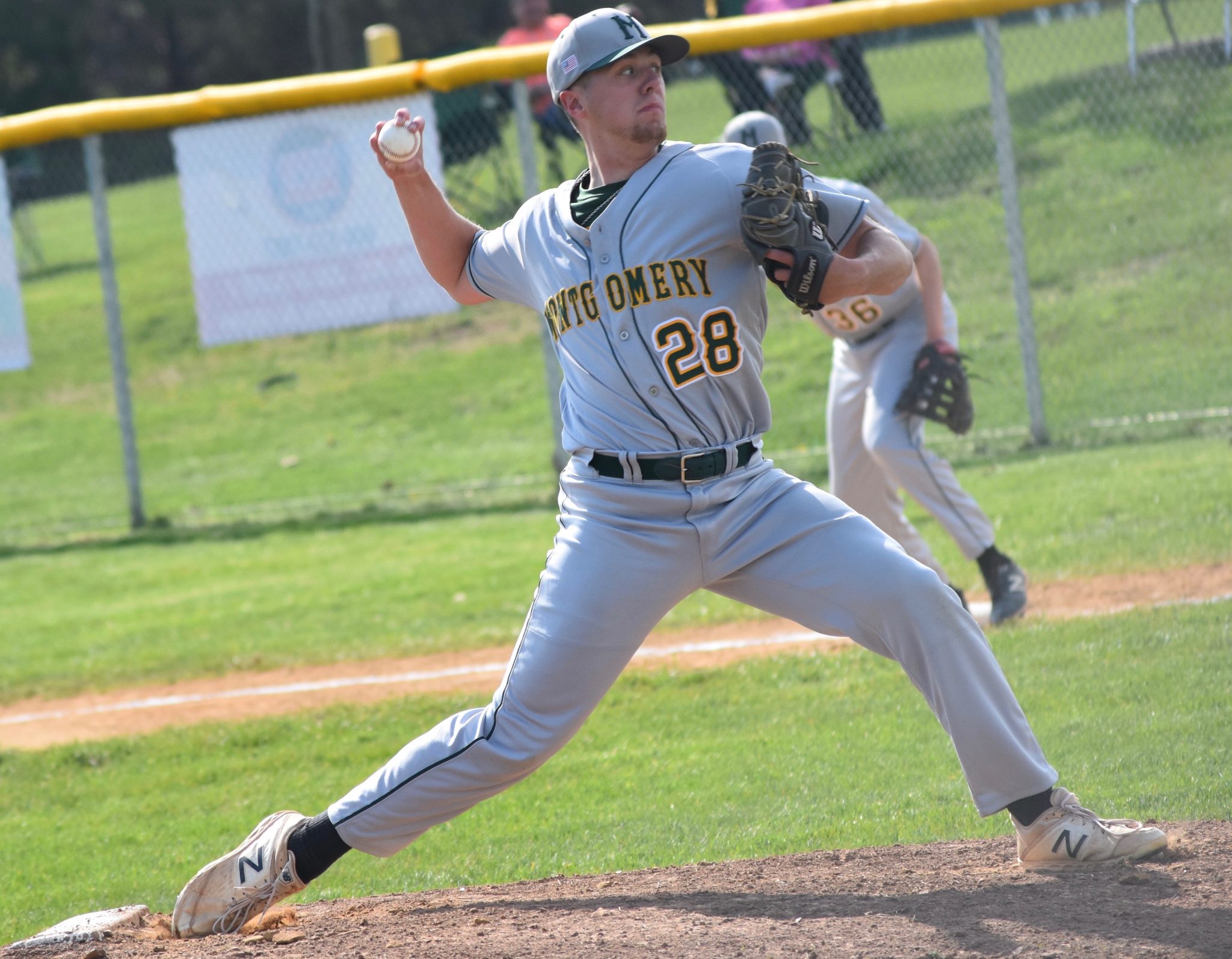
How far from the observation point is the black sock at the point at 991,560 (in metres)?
6.14

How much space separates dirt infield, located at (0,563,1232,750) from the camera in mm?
6254

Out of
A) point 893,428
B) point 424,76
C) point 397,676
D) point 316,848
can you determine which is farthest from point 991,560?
point 424,76

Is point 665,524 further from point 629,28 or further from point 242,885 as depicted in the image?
point 242,885

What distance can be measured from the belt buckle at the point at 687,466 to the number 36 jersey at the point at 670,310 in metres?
0.03

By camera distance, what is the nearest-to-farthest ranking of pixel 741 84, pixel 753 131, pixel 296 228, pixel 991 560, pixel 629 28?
pixel 629 28
pixel 753 131
pixel 991 560
pixel 296 228
pixel 741 84

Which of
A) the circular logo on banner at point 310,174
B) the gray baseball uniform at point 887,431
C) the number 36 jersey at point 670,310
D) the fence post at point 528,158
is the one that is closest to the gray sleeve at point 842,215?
the number 36 jersey at point 670,310

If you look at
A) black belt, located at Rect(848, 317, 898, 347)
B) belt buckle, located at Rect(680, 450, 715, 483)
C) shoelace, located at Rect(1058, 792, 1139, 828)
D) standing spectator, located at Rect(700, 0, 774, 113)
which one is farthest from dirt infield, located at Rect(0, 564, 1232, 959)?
standing spectator, located at Rect(700, 0, 774, 113)

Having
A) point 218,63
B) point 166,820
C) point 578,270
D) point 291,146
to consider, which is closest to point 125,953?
point 166,820

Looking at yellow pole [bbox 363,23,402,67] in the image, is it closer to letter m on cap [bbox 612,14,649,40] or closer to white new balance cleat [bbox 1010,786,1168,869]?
letter m on cap [bbox 612,14,649,40]

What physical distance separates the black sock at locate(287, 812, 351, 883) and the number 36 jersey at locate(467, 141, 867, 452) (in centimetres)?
113

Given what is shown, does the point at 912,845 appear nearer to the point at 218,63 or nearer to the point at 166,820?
the point at 166,820

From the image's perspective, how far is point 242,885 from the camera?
365 cm

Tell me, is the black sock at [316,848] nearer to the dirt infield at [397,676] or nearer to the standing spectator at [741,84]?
the dirt infield at [397,676]

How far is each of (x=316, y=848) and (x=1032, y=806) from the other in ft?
5.77
